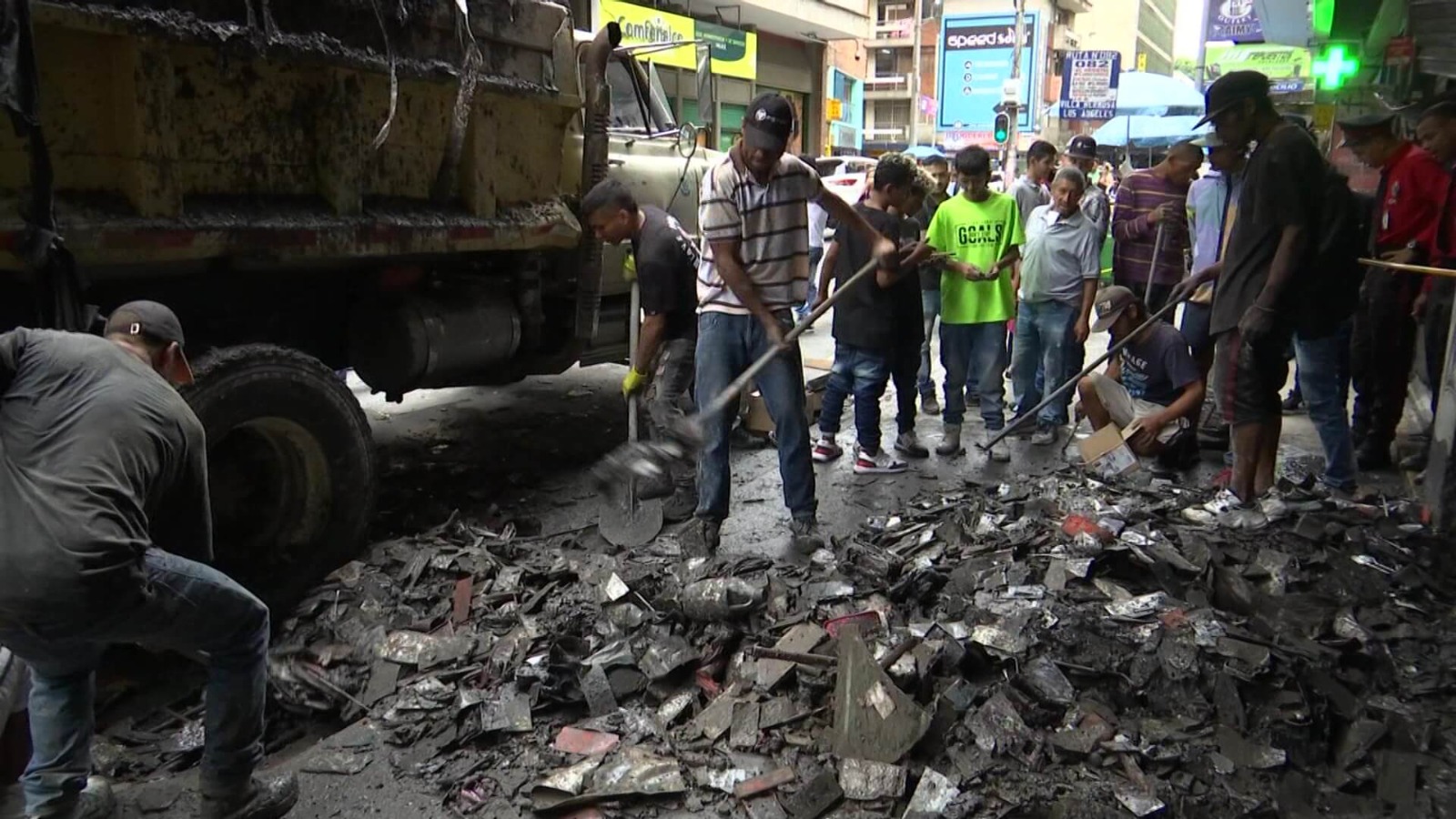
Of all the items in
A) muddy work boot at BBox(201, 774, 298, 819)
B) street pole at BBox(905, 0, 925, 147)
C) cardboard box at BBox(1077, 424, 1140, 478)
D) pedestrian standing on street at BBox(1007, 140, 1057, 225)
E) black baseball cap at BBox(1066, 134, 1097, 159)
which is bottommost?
muddy work boot at BBox(201, 774, 298, 819)

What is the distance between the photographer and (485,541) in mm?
4723

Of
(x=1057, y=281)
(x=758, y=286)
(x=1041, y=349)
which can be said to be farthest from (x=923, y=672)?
(x=1041, y=349)

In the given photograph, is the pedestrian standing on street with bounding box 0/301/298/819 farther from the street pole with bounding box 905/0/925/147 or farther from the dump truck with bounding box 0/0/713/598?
the street pole with bounding box 905/0/925/147

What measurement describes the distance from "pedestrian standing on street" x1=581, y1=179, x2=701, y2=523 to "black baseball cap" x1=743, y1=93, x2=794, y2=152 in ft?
3.23

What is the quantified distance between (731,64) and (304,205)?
56.7 feet

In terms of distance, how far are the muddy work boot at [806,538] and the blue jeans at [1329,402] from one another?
2615 millimetres

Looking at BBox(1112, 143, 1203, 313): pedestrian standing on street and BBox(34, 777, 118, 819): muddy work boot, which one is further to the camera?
BBox(1112, 143, 1203, 313): pedestrian standing on street

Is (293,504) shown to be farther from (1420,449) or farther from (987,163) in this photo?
(1420,449)

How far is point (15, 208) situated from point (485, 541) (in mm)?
2366

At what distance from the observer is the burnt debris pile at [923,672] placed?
9.50 feet

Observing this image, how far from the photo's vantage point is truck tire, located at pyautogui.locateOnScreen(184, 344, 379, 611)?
12.7 ft

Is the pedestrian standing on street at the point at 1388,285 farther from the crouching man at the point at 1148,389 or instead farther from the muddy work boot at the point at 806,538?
the muddy work boot at the point at 806,538

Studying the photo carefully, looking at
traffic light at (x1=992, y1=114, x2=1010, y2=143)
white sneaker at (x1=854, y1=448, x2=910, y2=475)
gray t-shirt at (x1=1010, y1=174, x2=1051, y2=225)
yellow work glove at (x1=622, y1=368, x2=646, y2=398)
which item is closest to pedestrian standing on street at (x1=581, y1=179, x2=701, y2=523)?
yellow work glove at (x1=622, y1=368, x2=646, y2=398)

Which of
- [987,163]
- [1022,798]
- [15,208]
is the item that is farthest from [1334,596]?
[15,208]
